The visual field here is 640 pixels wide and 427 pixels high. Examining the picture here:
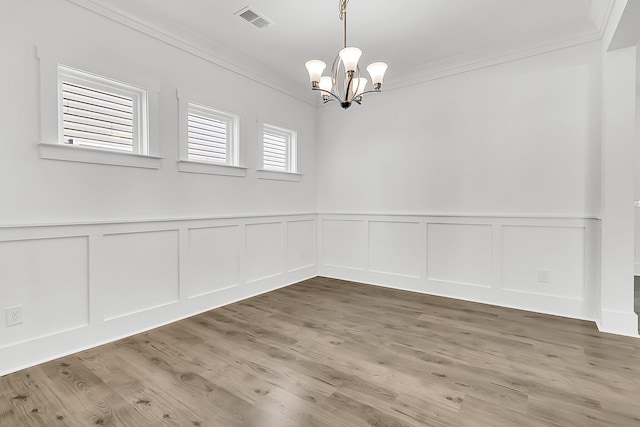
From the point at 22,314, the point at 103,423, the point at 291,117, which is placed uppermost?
the point at 291,117

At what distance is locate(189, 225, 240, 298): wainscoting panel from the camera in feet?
11.0

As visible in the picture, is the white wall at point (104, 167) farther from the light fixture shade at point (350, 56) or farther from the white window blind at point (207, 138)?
the light fixture shade at point (350, 56)

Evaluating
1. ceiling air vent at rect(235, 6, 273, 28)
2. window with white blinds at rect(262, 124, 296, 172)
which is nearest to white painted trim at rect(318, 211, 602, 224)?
window with white blinds at rect(262, 124, 296, 172)

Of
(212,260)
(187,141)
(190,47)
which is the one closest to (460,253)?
(212,260)

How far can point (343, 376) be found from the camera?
7.02ft

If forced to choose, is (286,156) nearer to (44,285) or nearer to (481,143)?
(481,143)

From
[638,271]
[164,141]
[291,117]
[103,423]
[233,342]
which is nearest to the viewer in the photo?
[103,423]

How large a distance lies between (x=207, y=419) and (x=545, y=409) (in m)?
1.85

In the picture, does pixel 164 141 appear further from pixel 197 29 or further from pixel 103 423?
pixel 103 423

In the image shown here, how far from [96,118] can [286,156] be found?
8.17ft

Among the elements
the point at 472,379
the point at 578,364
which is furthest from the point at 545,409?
the point at 578,364

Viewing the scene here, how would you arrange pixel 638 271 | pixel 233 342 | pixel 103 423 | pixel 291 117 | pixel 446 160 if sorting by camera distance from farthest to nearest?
pixel 638 271 → pixel 291 117 → pixel 446 160 → pixel 233 342 → pixel 103 423

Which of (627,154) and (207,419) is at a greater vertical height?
(627,154)

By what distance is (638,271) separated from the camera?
510 cm
